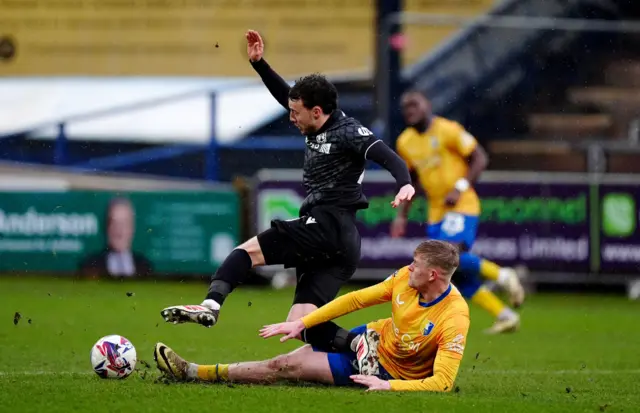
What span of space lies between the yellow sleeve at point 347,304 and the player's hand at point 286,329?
0.07 meters

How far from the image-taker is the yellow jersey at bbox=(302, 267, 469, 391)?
7.32 metres

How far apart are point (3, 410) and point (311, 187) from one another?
2.56m

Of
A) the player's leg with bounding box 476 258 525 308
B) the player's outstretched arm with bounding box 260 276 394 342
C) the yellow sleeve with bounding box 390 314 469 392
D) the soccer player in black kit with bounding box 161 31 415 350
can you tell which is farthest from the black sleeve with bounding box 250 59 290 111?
the player's leg with bounding box 476 258 525 308

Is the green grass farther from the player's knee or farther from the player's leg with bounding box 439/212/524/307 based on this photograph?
the player's knee

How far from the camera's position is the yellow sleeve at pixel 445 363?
7.28m

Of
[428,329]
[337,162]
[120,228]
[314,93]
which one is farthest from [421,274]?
[120,228]

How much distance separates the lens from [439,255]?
7340 millimetres

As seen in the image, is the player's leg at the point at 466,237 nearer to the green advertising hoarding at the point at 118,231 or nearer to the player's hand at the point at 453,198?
the player's hand at the point at 453,198

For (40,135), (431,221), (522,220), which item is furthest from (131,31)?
(431,221)

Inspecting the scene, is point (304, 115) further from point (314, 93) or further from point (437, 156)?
point (437, 156)

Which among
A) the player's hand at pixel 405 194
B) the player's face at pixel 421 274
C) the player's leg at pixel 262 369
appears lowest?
the player's leg at pixel 262 369

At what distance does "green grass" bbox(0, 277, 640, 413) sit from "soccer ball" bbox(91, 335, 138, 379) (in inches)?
3.8

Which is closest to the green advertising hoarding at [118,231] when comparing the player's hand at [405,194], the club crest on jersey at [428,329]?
→ the player's hand at [405,194]

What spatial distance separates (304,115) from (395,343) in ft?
5.17
